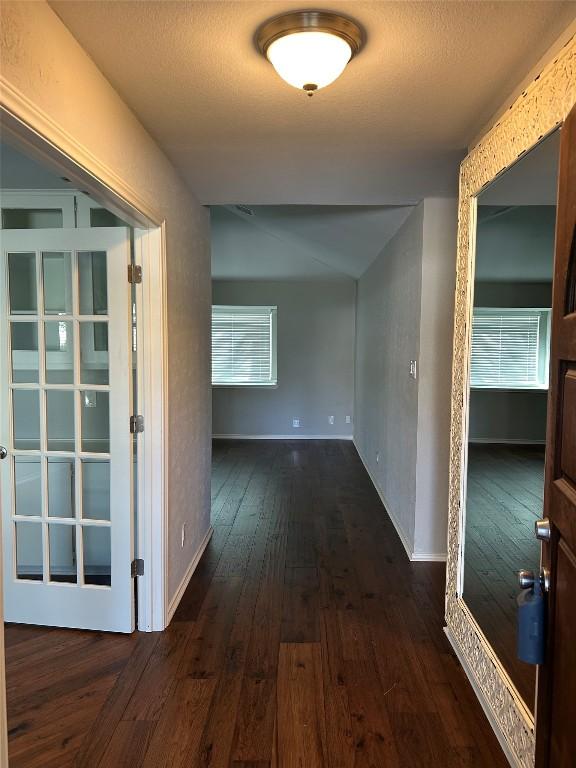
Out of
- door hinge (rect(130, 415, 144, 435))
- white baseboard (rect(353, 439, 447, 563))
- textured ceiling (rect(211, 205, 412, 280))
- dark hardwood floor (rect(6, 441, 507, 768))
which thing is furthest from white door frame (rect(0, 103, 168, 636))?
textured ceiling (rect(211, 205, 412, 280))

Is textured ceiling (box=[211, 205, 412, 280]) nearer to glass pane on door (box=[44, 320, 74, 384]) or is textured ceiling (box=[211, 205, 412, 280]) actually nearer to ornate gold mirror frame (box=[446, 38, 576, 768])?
ornate gold mirror frame (box=[446, 38, 576, 768])

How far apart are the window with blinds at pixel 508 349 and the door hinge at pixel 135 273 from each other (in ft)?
5.04

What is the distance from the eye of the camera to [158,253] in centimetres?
243

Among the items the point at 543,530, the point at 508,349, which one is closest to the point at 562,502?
the point at 543,530

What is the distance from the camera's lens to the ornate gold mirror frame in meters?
1.47

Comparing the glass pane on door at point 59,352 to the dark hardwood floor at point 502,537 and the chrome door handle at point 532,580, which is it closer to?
the dark hardwood floor at point 502,537

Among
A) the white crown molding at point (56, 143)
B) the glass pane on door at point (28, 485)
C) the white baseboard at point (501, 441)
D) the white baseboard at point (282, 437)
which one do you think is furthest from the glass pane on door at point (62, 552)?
the white baseboard at point (282, 437)

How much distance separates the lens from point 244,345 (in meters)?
7.42

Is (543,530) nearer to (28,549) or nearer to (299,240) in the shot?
(28,549)

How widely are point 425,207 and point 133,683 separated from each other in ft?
9.75

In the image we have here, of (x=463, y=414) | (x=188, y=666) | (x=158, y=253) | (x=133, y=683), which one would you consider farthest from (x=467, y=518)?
(x=158, y=253)

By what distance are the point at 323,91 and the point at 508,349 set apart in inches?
48.6

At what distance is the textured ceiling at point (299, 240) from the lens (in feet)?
13.7

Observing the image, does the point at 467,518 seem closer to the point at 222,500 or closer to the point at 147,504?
the point at 147,504
